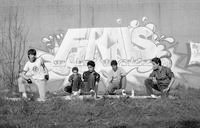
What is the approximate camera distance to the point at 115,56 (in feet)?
35.5

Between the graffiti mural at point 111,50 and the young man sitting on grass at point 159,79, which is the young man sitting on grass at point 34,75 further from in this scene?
the graffiti mural at point 111,50

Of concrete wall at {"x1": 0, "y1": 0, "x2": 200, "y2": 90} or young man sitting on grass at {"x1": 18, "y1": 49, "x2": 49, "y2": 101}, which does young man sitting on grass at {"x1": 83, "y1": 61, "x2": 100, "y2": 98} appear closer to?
young man sitting on grass at {"x1": 18, "y1": 49, "x2": 49, "y2": 101}

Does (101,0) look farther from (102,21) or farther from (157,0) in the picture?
(157,0)

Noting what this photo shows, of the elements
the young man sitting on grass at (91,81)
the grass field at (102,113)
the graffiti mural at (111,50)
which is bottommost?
the grass field at (102,113)

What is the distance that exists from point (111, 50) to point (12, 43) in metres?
2.96

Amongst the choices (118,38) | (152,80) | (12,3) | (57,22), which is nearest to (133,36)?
(118,38)

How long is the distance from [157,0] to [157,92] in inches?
133

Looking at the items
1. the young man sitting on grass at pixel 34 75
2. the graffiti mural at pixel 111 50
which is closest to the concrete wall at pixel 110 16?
the graffiti mural at pixel 111 50

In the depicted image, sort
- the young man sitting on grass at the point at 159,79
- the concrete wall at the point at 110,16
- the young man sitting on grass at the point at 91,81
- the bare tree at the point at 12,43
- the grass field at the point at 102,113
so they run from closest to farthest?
1. the grass field at the point at 102,113
2. the young man sitting on grass at the point at 159,79
3. the young man sitting on grass at the point at 91,81
4. the concrete wall at the point at 110,16
5. the bare tree at the point at 12,43

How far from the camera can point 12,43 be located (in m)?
11.1

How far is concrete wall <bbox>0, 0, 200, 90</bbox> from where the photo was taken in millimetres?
10664

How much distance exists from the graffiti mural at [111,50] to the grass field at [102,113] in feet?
10.9

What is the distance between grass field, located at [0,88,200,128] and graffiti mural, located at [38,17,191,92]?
3333 millimetres

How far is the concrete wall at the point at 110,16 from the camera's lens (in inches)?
420
